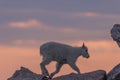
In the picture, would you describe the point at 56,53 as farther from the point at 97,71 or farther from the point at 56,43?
the point at 97,71

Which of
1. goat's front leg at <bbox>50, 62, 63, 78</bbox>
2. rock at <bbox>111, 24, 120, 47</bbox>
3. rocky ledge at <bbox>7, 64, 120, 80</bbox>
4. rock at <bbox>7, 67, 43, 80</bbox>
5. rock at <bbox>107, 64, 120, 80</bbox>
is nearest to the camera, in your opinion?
rock at <bbox>107, 64, 120, 80</bbox>

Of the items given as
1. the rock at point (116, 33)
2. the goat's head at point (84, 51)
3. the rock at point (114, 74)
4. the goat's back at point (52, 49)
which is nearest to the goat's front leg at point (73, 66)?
the goat's back at point (52, 49)

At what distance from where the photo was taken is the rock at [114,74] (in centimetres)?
3008

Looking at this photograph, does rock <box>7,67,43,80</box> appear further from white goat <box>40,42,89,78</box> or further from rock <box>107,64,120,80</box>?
rock <box>107,64,120,80</box>

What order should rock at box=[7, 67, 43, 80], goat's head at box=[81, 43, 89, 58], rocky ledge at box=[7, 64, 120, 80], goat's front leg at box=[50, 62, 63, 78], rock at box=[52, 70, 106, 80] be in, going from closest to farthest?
1. rocky ledge at box=[7, 64, 120, 80]
2. rock at box=[52, 70, 106, 80]
3. rock at box=[7, 67, 43, 80]
4. goat's front leg at box=[50, 62, 63, 78]
5. goat's head at box=[81, 43, 89, 58]

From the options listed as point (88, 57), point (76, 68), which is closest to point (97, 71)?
point (76, 68)

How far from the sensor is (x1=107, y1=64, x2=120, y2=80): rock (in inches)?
Answer: 1184

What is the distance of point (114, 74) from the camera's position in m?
30.4

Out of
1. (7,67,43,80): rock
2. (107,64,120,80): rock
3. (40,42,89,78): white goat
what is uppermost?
(40,42,89,78): white goat

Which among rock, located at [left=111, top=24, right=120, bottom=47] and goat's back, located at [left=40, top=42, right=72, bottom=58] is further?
goat's back, located at [left=40, top=42, right=72, bottom=58]

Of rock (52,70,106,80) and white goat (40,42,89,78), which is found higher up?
white goat (40,42,89,78)

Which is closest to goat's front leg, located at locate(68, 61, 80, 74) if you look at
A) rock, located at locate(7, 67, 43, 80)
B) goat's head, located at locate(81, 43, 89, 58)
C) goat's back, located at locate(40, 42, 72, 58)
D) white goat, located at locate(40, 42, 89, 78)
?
white goat, located at locate(40, 42, 89, 78)

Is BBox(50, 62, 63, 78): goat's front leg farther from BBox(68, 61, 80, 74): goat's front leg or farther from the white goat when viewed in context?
BBox(68, 61, 80, 74): goat's front leg

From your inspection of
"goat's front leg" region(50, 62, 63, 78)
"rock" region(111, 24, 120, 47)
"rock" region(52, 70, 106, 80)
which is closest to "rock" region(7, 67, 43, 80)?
"rock" region(52, 70, 106, 80)
